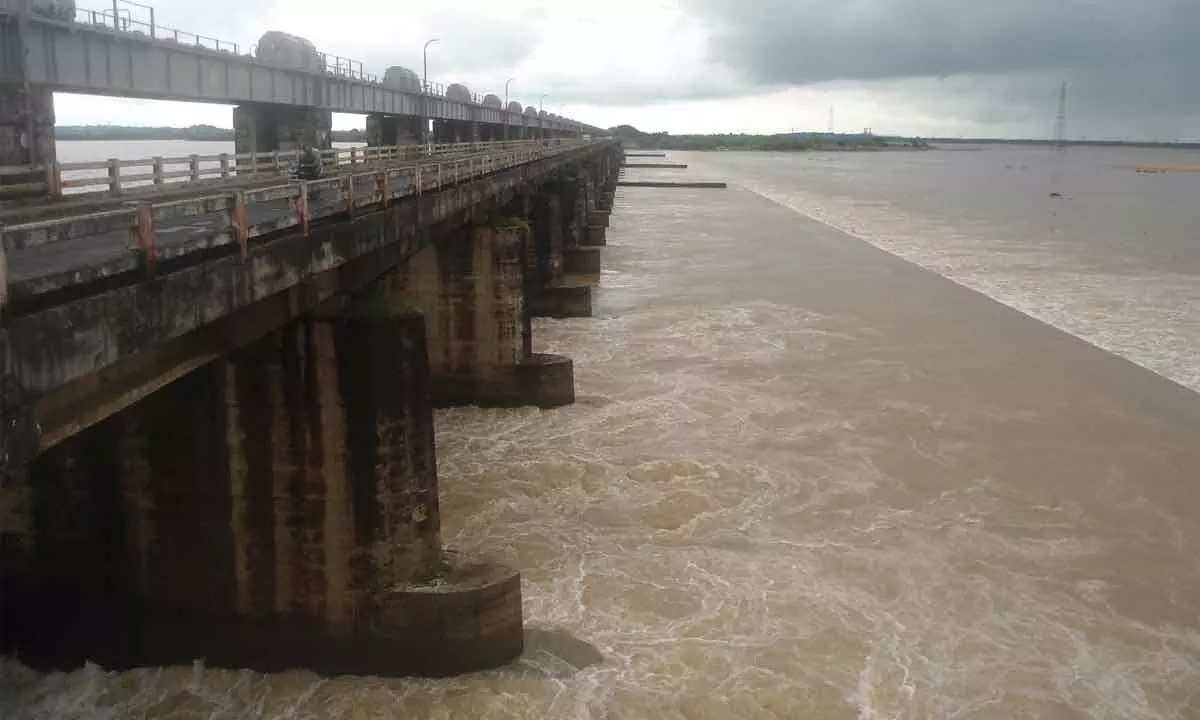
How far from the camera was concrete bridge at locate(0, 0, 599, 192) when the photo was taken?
927 inches

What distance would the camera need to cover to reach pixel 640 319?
124 ft

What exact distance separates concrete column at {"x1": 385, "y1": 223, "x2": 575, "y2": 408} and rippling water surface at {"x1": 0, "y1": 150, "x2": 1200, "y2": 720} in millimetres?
976

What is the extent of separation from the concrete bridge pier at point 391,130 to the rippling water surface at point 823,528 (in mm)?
29079

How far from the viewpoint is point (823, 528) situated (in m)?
17.5

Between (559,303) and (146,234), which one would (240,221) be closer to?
(146,234)

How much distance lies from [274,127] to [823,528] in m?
34.3

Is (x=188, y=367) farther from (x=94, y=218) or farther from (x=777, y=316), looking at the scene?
(x=777, y=316)

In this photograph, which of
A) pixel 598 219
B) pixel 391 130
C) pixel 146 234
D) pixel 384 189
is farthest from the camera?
pixel 598 219

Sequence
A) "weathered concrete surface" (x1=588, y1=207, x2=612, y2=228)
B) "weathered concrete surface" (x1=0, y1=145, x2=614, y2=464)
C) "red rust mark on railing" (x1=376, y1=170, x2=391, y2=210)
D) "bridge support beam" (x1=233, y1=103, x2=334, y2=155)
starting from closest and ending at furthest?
"weathered concrete surface" (x1=0, y1=145, x2=614, y2=464) → "red rust mark on railing" (x1=376, y1=170, x2=391, y2=210) → "bridge support beam" (x1=233, y1=103, x2=334, y2=155) → "weathered concrete surface" (x1=588, y1=207, x2=612, y2=228)

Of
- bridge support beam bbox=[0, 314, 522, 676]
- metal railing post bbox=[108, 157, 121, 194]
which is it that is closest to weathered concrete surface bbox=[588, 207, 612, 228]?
bridge support beam bbox=[0, 314, 522, 676]

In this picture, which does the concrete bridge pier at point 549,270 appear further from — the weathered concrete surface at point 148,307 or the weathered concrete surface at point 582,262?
the weathered concrete surface at point 148,307

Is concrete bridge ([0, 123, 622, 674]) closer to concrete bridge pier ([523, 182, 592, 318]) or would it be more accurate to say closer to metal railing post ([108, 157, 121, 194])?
metal railing post ([108, 157, 121, 194])

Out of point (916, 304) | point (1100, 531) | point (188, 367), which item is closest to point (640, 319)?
point (916, 304)

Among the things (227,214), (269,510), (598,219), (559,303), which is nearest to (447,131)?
(598,219)
